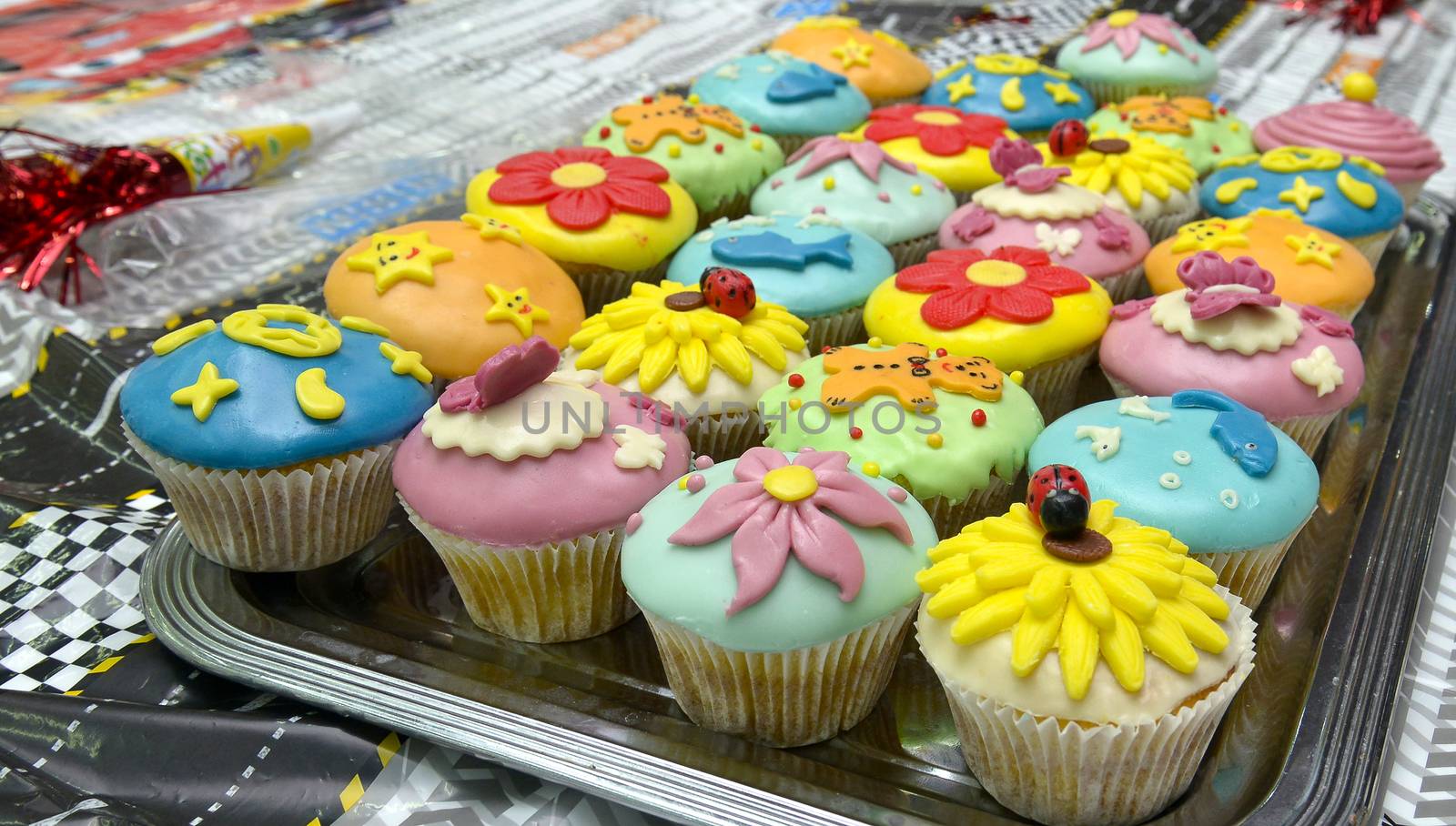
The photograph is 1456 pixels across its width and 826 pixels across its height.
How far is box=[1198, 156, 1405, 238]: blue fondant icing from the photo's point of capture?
3.81 meters

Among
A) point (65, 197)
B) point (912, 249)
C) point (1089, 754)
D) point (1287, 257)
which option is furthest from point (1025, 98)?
point (65, 197)

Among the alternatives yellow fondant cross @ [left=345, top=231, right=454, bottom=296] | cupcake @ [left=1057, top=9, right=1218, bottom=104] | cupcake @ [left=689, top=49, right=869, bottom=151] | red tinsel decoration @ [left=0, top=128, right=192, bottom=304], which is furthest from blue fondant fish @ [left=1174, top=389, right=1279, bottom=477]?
red tinsel decoration @ [left=0, top=128, right=192, bottom=304]

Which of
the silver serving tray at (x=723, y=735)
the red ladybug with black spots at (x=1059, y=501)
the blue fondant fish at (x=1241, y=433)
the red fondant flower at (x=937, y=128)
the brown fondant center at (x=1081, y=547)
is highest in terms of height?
the red ladybug with black spots at (x=1059, y=501)

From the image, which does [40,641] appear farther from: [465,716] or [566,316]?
[566,316]

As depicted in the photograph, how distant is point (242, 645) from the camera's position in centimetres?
238

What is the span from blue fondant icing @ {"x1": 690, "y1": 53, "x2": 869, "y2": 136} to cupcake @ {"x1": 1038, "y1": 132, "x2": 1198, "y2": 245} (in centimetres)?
96

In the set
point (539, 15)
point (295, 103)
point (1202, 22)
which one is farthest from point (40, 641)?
point (1202, 22)

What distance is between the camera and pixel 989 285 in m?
3.14

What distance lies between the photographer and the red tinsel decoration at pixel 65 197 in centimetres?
392

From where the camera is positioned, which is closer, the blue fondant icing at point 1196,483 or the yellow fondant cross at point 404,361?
the blue fondant icing at point 1196,483

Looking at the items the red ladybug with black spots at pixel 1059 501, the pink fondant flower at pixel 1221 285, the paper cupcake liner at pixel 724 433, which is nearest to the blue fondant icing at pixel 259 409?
the paper cupcake liner at pixel 724 433

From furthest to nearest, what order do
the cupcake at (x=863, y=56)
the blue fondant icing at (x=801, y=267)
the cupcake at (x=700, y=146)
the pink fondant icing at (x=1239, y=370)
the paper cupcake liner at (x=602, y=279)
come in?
the cupcake at (x=863, y=56) < the cupcake at (x=700, y=146) < the paper cupcake liner at (x=602, y=279) < the blue fondant icing at (x=801, y=267) < the pink fondant icing at (x=1239, y=370)

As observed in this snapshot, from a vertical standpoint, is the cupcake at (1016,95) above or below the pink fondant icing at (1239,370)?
below

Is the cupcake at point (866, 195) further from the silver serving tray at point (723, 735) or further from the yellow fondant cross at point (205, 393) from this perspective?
the yellow fondant cross at point (205, 393)
